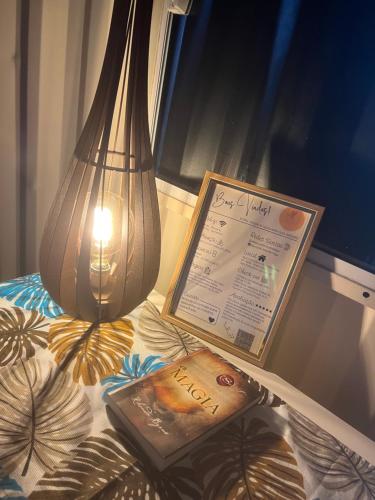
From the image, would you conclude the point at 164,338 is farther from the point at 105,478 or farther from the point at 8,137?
the point at 8,137

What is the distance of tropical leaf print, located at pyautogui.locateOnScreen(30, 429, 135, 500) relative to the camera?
500 mm

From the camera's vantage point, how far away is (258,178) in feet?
2.66

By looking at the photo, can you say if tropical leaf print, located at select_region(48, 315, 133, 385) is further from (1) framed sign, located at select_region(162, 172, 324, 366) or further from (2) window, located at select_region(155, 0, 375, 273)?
(2) window, located at select_region(155, 0, 375, 273)

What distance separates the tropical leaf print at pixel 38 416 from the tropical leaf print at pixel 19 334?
0.08 feet

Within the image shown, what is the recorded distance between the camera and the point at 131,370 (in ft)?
2.37

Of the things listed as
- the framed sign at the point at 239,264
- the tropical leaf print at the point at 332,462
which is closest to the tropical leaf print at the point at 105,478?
the tropical leaf print at the point at 332,462

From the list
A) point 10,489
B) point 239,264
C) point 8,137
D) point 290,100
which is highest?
point 290,100

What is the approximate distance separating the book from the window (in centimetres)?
34

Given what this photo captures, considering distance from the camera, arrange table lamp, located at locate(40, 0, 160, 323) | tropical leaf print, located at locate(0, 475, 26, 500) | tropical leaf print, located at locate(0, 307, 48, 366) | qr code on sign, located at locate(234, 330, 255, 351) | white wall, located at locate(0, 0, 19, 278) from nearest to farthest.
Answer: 1. tropical leaf print, located at locate(0, 475, 26, 500)
2. table lamp, located at locate(40, 0, 160, 323)
3. tropical leaf print, located at locate(0, 307, 48, 366)
4. qr code on sign, located at locate(234, 330, 255, 351)
5. white wall, located at locate(0, 0, 19, 278)

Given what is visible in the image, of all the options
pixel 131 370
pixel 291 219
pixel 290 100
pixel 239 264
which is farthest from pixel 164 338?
pixel 290 100

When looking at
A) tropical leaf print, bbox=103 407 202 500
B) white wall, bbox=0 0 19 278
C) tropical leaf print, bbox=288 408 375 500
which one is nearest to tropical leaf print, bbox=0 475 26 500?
tropical leaf print, bbox=103 407 202 500

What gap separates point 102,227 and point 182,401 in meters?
0.35

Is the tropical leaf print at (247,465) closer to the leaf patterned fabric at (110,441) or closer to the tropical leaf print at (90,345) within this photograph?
the leaf patterned fabric at (110,441)

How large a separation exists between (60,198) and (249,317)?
0.46 metres
